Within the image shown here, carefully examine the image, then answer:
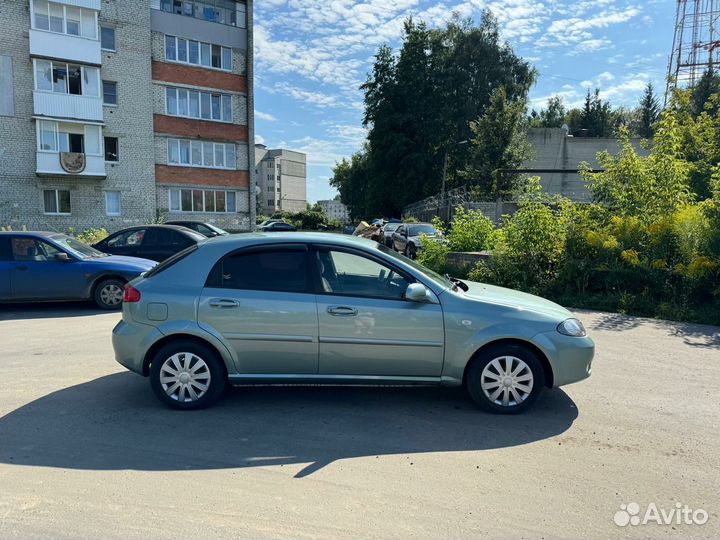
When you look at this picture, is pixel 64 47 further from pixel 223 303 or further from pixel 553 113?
pixel 553 113

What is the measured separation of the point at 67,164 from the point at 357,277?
28.9 metres

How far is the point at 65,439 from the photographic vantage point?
407 cm

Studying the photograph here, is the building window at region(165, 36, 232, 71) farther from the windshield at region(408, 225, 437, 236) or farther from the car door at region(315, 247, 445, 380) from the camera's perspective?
the car door at region(315, 247, 445, 380)

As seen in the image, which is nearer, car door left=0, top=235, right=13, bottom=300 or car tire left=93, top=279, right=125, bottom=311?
car door left=0, top=235, right=13, bottom=300

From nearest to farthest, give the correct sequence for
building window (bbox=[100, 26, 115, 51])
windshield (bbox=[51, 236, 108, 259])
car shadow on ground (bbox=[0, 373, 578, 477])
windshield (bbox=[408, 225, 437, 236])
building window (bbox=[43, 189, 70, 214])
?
car shadow on ground (bbox=[0, 373, 578, 477])
windshield (bbox=[51, 236, 108, 259])
windshield (bbox=[408, 225, 437, 236])
building window (bbox=[43, 189, 70, 214])
building window (bbox=[100, 26, 115, 51])

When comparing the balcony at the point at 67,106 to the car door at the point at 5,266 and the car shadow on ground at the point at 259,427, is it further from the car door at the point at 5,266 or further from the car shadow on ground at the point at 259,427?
the car shadow on ground at the point at 259,427

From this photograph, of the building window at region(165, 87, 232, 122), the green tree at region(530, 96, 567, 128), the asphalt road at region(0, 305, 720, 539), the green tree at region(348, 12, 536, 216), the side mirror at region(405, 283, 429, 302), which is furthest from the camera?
the green tree at region(530, 96, 567, 128)

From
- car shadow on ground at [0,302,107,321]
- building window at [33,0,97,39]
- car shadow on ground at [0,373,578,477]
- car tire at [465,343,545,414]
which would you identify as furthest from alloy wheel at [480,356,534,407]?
building window at [33,0,97,39]

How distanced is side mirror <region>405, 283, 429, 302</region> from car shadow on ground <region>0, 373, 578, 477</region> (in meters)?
1.04

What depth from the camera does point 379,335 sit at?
4488 mm

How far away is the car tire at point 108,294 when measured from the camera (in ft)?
31.3

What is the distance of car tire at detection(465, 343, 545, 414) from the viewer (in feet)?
14.7

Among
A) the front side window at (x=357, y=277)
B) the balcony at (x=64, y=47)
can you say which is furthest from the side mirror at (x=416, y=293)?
the balcony at (x=64, y=47)

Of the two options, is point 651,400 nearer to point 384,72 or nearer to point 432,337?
point 432,337
